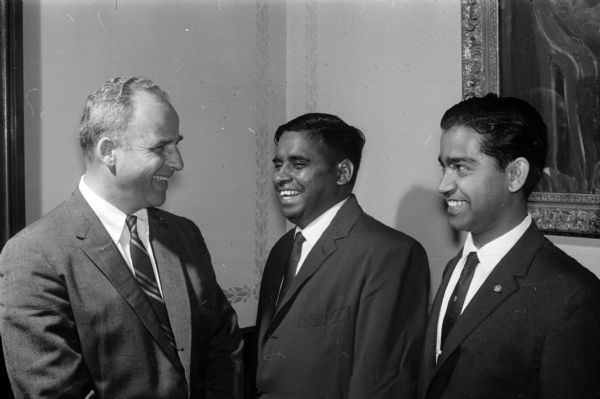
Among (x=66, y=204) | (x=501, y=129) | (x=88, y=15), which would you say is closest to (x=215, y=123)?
(x=88, y=15)

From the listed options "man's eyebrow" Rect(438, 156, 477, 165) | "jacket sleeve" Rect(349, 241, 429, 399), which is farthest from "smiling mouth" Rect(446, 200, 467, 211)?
"jacket sleeve" Rect(349, 241, 429, 399)

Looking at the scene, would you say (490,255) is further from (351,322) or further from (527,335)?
(351,322)

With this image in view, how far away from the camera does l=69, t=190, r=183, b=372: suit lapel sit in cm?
168

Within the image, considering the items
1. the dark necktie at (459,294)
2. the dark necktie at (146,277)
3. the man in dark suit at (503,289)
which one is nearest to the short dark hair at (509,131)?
the man in dark suit at (503,289)

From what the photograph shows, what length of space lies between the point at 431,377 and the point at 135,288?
0.81 meters

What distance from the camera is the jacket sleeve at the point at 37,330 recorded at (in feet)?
5.06

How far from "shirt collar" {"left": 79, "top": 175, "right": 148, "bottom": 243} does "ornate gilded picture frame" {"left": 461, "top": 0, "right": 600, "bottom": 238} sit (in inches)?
58.1

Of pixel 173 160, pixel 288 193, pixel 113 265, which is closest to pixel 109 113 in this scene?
pixel 173 160

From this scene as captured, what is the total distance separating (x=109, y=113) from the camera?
179 centimetres

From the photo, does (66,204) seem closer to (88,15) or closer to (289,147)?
(289,147)

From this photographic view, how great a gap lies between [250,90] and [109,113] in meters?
1.50

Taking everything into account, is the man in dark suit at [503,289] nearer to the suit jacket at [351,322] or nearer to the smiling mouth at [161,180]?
the suit jacket at [351,322]

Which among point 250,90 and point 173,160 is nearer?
point 173,160

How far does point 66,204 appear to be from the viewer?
1.75m
